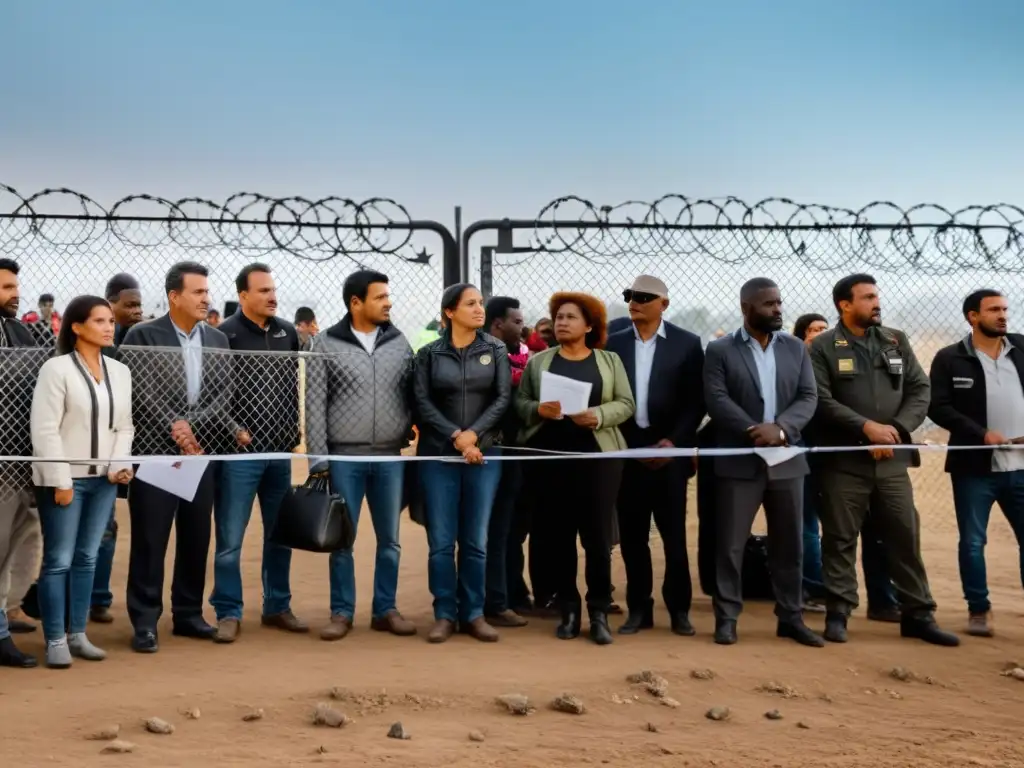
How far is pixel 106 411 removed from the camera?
21.8 feet

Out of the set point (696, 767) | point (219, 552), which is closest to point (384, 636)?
point (219, 552)

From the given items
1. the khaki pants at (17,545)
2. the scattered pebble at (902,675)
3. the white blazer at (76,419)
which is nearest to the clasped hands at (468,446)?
the white blazer at (76,419)

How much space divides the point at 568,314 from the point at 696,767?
2864 mm

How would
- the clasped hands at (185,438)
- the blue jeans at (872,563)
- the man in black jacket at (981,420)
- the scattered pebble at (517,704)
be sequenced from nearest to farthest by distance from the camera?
1. the scattered pebble at (517,704)
2. the clasped hands at (185,438)
3. the man in black jacket at (981,420)
4. the blue jeans at (872,563)

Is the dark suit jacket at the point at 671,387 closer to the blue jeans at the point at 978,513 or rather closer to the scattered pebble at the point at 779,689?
the scattered pebble at the point at 779,689

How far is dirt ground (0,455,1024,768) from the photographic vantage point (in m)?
5.40

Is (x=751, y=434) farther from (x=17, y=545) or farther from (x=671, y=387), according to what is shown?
(x=17, y=545)

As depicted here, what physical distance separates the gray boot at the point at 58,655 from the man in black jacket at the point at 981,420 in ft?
16.6

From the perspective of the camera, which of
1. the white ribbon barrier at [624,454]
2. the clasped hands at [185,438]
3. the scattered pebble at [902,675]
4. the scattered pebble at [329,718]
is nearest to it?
the scattered pebble at [329,718]

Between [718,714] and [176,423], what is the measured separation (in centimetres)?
323

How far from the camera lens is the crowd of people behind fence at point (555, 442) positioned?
7.21 metres

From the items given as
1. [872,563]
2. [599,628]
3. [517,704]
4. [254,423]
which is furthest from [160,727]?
[872,563]

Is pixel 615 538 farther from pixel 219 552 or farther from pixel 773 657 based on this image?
pixel 219 552

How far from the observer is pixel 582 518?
740 cm
